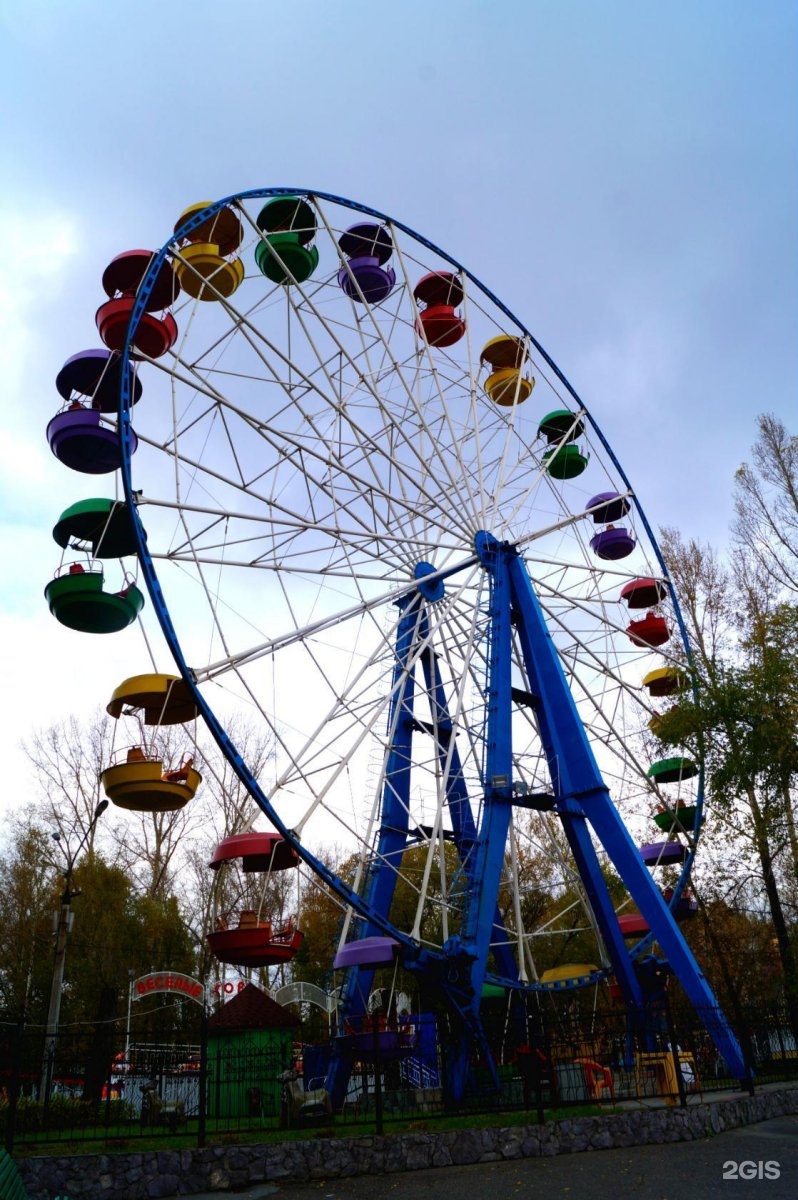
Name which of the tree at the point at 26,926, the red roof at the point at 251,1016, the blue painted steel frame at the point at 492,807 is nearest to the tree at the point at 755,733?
the blue painted steel frame at the point at 492,807

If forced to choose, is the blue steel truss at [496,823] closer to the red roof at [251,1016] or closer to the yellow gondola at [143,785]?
the red roof at [251,1016]

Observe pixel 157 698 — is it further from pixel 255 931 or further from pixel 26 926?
pixel 26 926

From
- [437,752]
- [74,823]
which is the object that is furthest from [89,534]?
[74,823]

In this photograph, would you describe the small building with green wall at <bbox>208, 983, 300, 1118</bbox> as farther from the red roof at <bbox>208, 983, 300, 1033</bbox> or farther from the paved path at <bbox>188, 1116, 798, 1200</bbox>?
the paved path at <bbox>188, 1116, 798, 1200</bbox>

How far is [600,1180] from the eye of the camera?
30.5 feet

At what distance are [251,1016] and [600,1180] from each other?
11834 mm

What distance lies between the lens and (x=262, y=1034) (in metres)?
19.2

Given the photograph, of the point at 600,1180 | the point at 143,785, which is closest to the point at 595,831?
the point at 600,1180

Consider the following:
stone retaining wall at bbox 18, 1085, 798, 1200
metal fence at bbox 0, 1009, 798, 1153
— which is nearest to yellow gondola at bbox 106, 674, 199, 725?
metal fence at bbox 0, 1009, 798, 1153

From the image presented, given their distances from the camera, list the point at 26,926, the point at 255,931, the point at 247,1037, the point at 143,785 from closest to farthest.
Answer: the point at 143,785 → the point at 255,931 → the point at 247,1037 → the point at 26,926

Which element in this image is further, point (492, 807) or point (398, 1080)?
point (398, 1080)

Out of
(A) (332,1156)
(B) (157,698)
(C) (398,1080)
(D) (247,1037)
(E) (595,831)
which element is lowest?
(A) (332,1156)

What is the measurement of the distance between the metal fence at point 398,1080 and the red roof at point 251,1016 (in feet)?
1.39

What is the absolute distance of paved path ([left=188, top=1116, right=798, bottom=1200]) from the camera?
28.3ft
